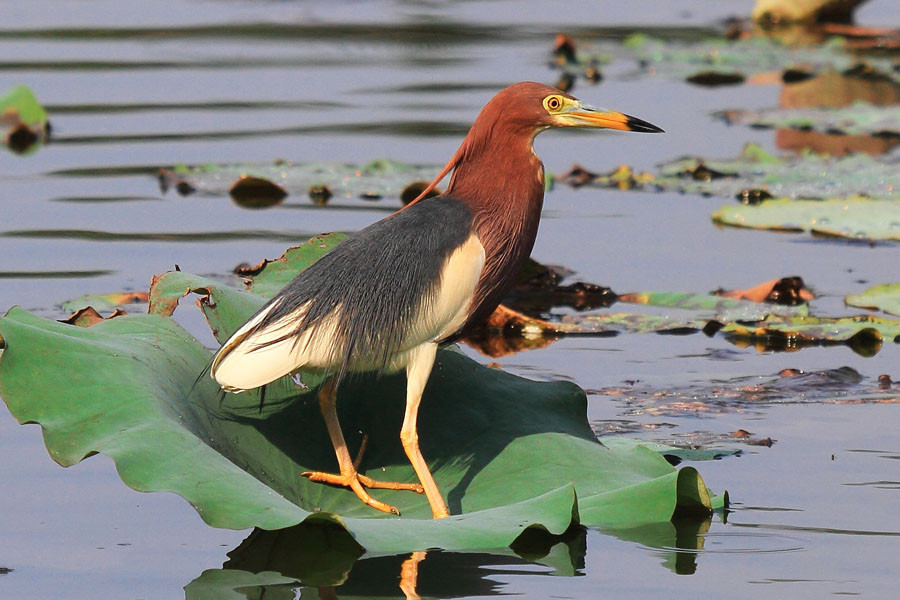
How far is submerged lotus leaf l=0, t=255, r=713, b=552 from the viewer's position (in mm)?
3844

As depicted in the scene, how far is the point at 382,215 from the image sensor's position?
8.79m

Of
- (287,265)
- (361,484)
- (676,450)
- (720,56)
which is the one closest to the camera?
(361,484)

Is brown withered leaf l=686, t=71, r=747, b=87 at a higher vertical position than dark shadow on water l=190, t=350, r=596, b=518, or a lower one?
higher

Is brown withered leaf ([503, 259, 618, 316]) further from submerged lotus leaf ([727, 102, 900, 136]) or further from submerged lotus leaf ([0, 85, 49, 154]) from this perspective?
submerged lotus leaf ([0, 85, 49, 154])

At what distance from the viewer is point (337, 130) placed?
37.8 feet

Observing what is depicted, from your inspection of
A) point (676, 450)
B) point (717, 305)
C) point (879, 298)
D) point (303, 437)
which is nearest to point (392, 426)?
point (303, 437)

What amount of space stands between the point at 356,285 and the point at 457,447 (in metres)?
0.63

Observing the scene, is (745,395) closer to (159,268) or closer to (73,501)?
(73,501)

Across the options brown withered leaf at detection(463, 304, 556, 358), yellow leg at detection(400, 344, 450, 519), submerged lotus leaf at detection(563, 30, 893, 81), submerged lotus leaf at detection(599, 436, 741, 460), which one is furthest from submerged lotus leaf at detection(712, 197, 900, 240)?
submerged lotus leaf at detection(563, 30, 893, 81)

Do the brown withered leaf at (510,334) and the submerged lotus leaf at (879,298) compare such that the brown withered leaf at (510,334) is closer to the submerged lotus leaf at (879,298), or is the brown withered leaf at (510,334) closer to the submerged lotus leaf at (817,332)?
the submerged lotus leaf at (817,332)

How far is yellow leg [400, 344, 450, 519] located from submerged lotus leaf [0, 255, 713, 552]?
12 centimetres

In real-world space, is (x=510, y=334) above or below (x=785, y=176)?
below

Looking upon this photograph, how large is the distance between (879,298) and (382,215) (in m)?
3.09

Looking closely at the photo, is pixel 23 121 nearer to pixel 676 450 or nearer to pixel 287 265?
pixel 287 265
